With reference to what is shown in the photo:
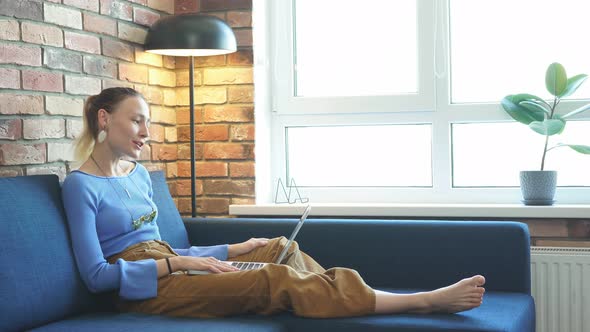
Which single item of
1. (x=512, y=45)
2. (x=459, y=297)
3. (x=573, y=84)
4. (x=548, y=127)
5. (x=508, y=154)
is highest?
(x=512, y=45)

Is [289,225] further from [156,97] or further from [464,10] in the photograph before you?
[464,10]

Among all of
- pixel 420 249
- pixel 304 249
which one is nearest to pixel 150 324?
pixel 304 249

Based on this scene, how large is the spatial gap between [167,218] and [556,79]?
163 cm

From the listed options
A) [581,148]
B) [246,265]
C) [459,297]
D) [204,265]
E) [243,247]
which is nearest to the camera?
[459,297]

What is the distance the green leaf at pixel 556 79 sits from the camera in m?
3.41

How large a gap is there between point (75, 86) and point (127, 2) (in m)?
0.55

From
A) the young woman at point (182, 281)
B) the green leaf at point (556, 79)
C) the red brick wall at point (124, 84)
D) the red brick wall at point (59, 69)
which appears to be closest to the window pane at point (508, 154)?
the green leaf at point (556, 79)

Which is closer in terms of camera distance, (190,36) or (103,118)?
(103,118)

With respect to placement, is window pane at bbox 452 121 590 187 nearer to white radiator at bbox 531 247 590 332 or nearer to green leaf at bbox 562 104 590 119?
A: green leaf at bbox 562 104 590 119

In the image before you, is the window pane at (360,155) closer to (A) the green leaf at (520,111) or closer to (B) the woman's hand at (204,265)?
(A) the green leaf at (520,111)

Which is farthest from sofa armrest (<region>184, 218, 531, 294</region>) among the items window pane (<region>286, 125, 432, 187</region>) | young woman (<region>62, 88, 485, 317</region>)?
window pane (<region>286, 125, 432, 187</region>)

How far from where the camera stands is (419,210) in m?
3.53

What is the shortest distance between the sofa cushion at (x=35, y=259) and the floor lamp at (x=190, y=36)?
3.00ft

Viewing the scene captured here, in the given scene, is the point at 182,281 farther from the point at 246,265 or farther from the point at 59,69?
the point at 59,69
